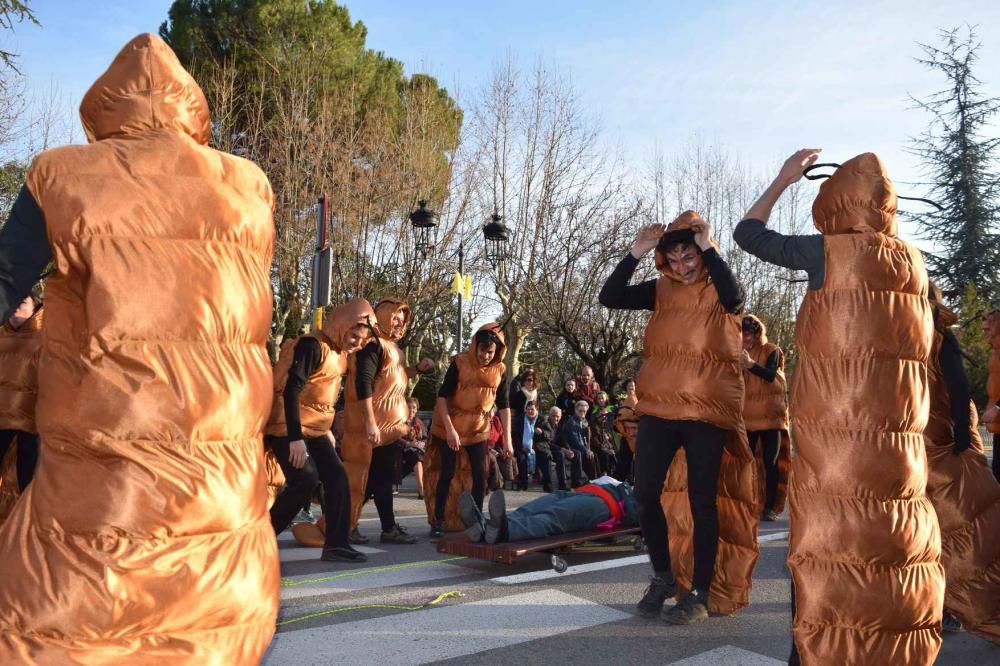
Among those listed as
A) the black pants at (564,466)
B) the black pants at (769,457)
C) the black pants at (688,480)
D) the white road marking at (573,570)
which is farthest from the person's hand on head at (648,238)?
the black pants at (564,466)

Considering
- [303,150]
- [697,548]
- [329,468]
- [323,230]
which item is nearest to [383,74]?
[303,150]

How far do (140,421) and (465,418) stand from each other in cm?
563

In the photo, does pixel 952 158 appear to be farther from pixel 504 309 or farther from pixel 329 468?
pixel 329 468

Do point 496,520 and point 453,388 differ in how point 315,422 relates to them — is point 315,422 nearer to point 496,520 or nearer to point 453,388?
point 496,520

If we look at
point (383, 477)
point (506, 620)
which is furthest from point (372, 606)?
point (383, 477)

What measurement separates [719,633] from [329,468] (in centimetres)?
294

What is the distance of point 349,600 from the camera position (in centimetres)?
483

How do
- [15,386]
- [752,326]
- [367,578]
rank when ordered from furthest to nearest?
[752,326], [367,578], [15,386]

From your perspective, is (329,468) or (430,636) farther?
(329,468)

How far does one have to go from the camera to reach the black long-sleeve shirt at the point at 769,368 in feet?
26.0

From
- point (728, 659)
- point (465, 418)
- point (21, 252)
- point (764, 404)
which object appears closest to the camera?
point (21, 252)

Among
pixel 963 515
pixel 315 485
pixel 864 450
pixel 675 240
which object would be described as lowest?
pixel 315 485

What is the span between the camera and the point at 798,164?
11.9ft

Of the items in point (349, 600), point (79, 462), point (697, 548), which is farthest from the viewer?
point (349, 600)
